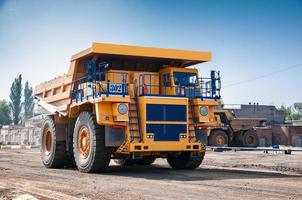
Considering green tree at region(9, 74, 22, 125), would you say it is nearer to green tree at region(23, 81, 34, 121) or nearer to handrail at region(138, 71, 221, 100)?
green tree at region(23, 81, 34, 121)

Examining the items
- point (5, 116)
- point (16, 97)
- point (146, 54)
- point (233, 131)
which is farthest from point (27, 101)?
point (146, 54)

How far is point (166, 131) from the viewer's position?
1122 centimetres

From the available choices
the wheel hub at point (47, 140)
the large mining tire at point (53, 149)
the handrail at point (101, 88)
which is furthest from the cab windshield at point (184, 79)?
the wheel hub at point (47, 140)

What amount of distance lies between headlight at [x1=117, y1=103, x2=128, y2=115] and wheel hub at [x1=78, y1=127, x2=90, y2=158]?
121 centimetres

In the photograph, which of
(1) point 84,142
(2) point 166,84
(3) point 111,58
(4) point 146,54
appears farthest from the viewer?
(2) point 166,84

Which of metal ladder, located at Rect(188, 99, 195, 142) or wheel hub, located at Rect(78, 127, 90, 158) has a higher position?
metal ladder, located at Rect(188, 99, 195, 142)

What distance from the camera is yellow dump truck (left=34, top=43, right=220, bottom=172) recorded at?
1088 cm

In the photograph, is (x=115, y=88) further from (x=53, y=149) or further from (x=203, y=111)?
(x=53, y=149)

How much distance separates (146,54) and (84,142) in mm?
2902

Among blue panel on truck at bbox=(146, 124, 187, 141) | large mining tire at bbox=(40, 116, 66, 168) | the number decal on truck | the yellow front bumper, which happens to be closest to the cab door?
blue panel on truck at bbox=(146, 124, 187, 141)

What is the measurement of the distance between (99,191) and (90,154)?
349cm

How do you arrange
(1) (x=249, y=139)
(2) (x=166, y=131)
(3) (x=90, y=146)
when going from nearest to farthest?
(3) (x=90, y=146) < (2) (x=166, y=131) < (1) (x=249, y=139)

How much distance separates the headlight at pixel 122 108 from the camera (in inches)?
424

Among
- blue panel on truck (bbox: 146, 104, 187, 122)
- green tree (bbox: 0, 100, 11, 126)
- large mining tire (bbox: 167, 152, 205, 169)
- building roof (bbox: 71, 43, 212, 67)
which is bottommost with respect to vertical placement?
large mining tire (bbox: 167, 152, 205, 169)
